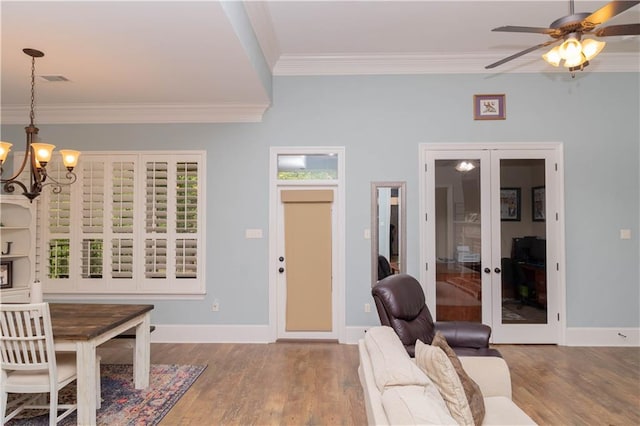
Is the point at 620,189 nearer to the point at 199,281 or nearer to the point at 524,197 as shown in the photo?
the point at 524,197

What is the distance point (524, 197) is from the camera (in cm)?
446

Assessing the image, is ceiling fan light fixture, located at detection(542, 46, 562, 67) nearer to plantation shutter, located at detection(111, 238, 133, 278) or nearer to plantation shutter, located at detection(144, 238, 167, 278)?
plantation shutter, located at detection(144, 238, 167, 278)

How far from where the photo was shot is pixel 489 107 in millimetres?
4512

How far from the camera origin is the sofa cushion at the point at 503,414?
1.85 m

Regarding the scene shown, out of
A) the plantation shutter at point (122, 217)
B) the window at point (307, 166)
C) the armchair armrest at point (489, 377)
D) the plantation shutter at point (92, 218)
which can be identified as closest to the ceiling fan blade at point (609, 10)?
the armchair armrest at point (489, 377)

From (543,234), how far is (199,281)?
14.2ft

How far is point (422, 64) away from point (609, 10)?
236 cm

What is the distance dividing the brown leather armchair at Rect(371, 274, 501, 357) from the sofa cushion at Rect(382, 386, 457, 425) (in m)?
1.39

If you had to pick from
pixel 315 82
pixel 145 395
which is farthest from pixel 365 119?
pixel 145 395

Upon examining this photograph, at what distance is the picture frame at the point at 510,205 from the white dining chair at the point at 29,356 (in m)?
4.62

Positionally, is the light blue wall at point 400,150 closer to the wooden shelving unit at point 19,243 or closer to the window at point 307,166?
the window at point 307,166

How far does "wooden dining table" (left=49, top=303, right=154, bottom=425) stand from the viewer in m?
2.45

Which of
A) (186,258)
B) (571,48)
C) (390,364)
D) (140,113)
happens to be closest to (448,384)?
(390,364)

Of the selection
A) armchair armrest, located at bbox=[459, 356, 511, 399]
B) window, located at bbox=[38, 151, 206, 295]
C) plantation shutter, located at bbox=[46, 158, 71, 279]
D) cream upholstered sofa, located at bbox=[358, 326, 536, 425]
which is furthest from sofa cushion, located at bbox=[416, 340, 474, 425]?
plantation shutter, located at bbox=[46, 158, 71, 279]
